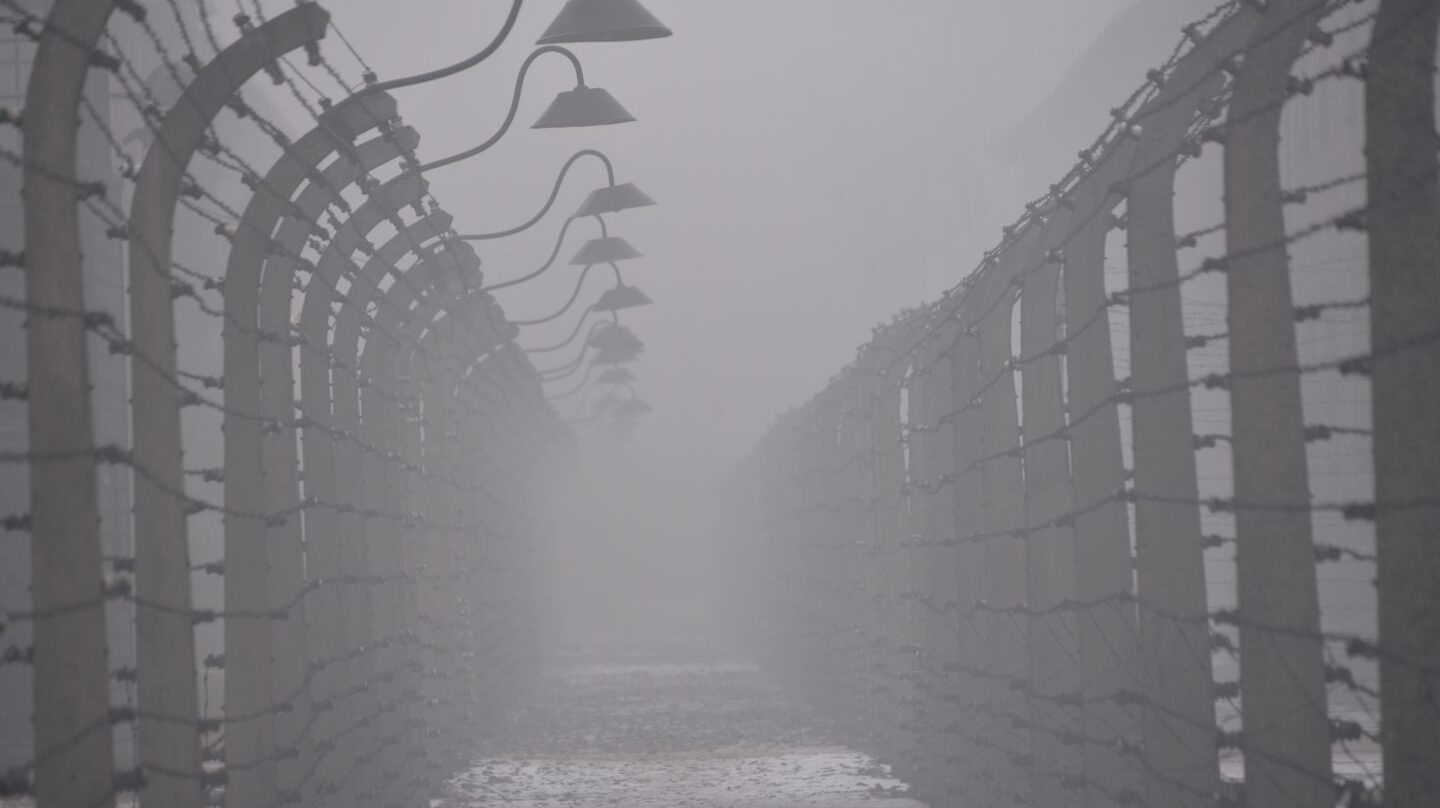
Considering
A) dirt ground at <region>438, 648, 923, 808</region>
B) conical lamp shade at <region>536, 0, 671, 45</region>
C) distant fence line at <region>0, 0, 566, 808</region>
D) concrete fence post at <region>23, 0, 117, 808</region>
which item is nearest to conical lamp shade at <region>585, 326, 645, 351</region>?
dirt ground at <region>438, 648, 923, 808</region>

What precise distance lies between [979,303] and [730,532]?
21.8 m

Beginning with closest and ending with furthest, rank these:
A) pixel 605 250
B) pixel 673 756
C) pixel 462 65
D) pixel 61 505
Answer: pixel 61 505 → pixel 462 65 → pixel 673 756 → pixel 605 250

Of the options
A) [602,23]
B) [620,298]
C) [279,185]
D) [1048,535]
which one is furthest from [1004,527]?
[620,298]

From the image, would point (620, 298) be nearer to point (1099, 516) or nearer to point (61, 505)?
point (1099, 516)

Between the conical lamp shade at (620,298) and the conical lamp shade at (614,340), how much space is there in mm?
2012

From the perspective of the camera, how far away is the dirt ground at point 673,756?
7.91 m

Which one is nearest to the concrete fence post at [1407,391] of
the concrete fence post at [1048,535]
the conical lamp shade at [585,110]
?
the concrete fence post at [1048,535]

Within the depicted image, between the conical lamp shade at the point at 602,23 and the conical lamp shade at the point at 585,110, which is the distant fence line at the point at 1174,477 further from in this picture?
the conical lamp shade at the point at 585,110

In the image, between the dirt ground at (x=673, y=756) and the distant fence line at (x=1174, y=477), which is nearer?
the distant fence line at (x=1174, y=477)

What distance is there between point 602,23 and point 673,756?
4.89 meters

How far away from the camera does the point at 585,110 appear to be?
7.97 m

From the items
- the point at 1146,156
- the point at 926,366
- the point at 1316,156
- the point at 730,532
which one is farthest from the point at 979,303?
the point at 730,532

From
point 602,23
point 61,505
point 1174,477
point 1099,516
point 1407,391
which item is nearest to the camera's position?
point 1407,391

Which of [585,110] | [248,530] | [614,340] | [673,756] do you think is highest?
[585,110]
